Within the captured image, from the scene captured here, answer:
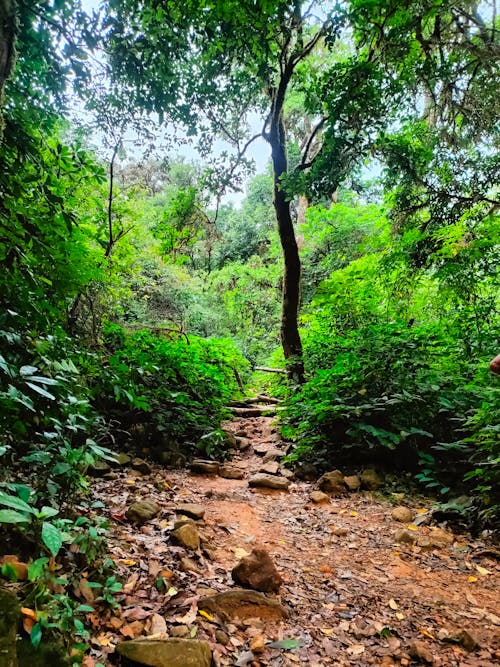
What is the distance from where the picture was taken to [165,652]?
1.60m

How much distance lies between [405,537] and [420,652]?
1579mm

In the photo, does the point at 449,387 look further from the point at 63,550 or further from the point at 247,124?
the point at 247,124

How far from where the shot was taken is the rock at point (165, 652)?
156 cm

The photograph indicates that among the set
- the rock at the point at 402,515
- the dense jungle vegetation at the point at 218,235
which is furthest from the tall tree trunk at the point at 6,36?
the rock at the point at 402,515

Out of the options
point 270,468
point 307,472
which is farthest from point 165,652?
point 270,468

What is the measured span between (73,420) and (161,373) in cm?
342

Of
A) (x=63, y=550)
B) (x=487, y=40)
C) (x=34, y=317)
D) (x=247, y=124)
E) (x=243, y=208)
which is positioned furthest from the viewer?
(x=243, y=208)

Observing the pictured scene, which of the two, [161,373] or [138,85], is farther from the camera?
[161,373]

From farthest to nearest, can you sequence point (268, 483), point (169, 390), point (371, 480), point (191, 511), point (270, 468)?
point (169, 390) → point (270, 468) → point (268, 483) → point (371, 480) → point (191, 511)

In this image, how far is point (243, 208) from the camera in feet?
63.6

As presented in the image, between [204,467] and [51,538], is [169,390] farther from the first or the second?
[51,538]

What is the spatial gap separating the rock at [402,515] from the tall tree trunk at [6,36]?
4.57 metres

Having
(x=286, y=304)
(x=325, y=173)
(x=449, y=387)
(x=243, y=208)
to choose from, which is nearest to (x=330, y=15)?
(x=325, y=173)

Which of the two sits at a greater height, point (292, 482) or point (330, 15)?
point (330, 15)
